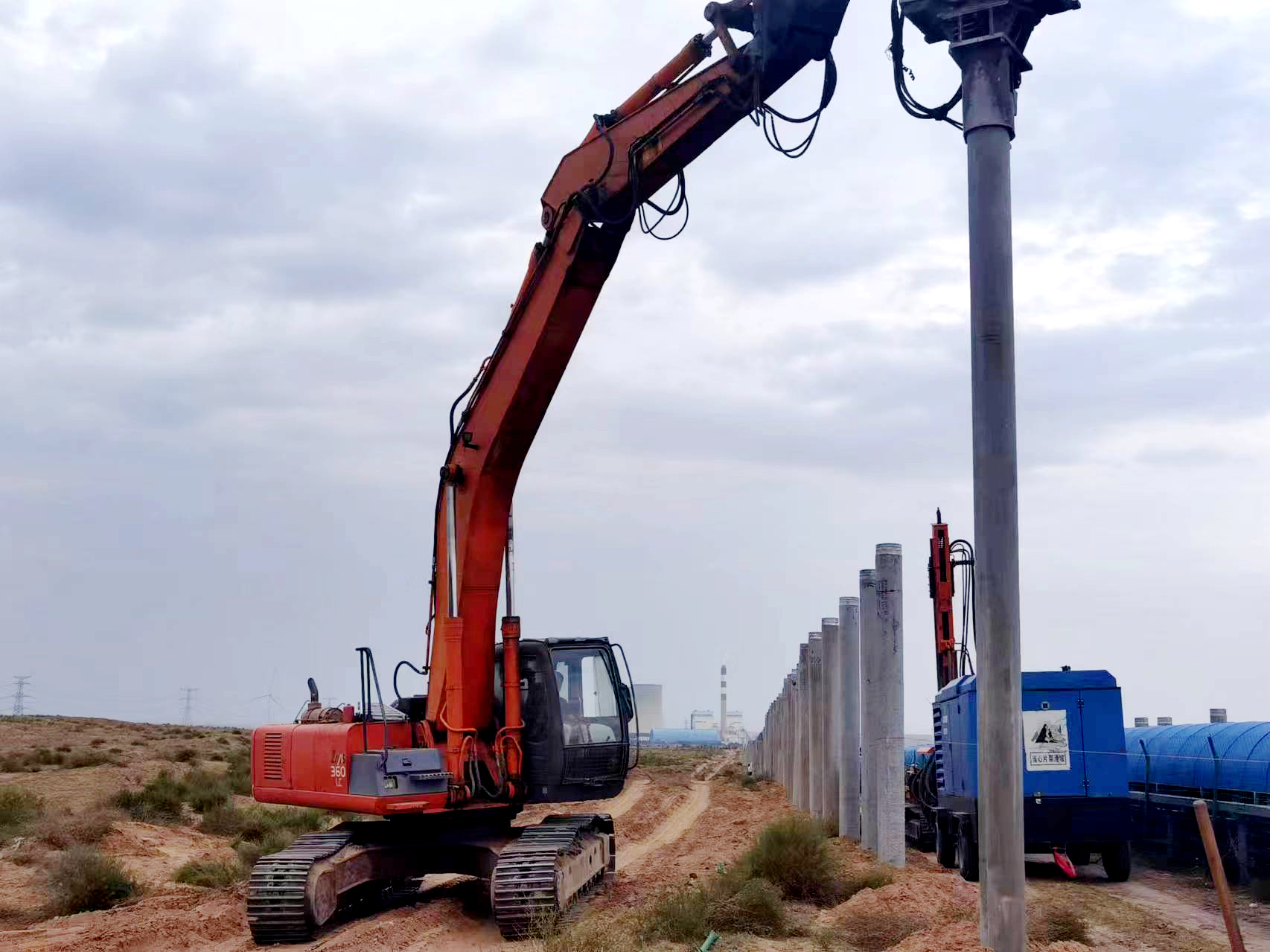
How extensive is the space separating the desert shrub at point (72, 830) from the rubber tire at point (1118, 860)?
49.3 ft

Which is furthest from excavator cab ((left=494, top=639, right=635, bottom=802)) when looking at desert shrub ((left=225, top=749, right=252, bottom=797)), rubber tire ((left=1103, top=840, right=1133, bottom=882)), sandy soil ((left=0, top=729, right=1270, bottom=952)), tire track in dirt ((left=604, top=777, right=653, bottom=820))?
desert shrub ((left=225, top=749, right=252, bottom=797))

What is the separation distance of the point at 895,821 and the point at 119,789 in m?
19.4

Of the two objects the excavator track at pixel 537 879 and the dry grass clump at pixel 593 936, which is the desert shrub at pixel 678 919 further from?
the excavator track at pixel 537 879

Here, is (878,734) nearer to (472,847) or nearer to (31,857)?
(472,847)

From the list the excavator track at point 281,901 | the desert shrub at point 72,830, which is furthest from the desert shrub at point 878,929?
the desert shrub at point 72,830

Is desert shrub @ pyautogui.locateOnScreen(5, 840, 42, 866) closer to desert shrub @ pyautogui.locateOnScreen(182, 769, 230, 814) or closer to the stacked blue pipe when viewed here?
desert shrub @ pyautogui.locateOnScreen(182, 769, 230, 814)

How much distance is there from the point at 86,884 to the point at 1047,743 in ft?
40.1

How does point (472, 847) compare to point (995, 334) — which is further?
point (472, 847)

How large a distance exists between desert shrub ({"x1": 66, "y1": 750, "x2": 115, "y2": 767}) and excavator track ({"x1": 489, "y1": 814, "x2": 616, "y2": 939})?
26883 mm

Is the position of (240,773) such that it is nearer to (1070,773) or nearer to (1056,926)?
(1070,773)

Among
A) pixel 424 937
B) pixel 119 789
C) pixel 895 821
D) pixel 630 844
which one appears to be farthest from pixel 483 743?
pixel 119 789

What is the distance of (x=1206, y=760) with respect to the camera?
1953 cm

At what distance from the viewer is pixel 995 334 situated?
9.04 metres

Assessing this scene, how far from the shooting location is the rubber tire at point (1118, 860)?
18109 mm
